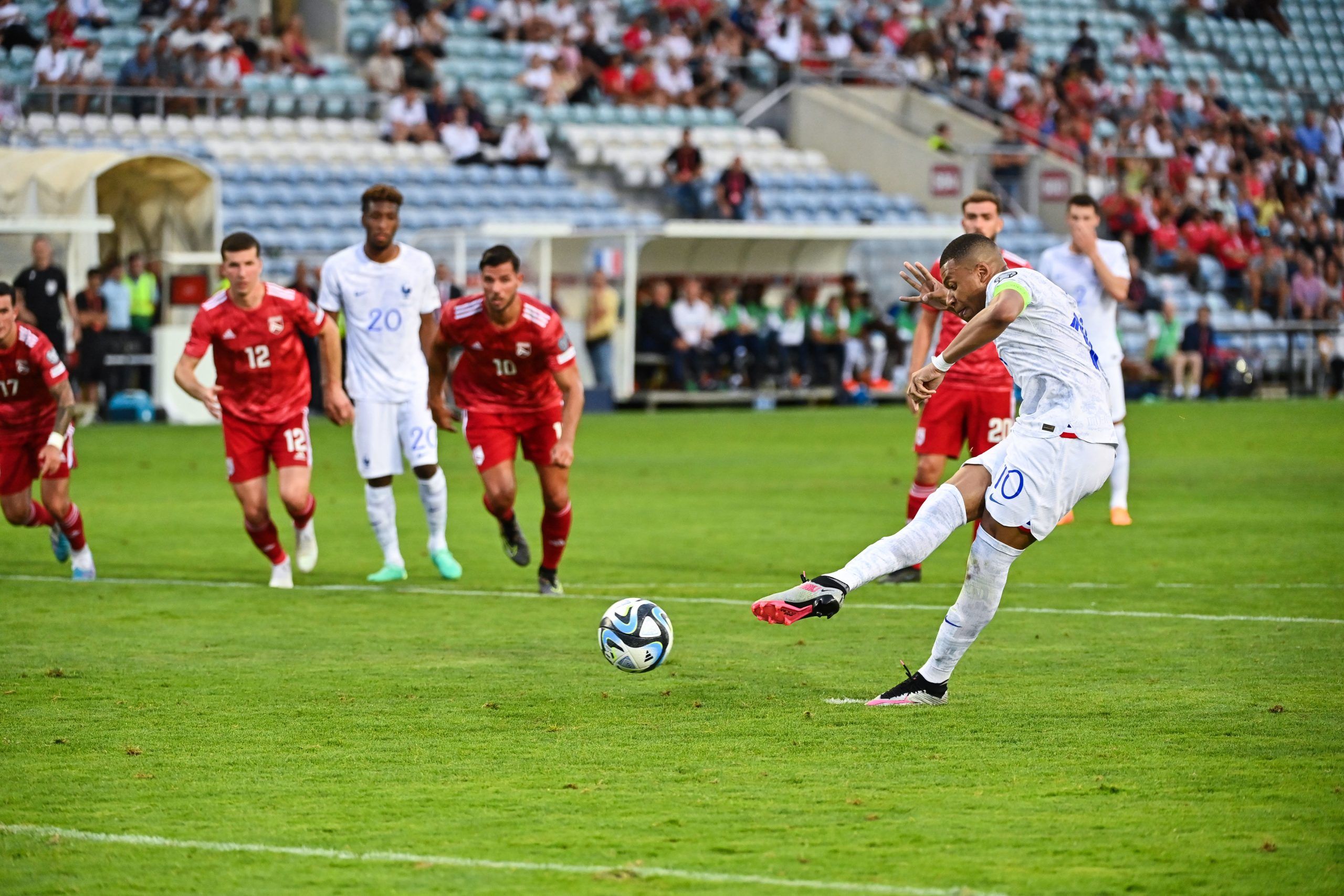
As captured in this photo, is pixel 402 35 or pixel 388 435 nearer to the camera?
pixel 388 435

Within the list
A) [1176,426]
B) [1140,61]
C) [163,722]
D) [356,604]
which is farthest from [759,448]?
[1140,61]

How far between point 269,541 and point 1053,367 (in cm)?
546

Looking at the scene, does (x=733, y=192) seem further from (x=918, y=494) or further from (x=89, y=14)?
(x=918, y=494)

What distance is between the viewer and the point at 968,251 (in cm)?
681

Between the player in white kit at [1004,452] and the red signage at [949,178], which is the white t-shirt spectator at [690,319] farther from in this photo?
the player in white kit at [1004,452]

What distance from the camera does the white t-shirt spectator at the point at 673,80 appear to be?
33.0 metres

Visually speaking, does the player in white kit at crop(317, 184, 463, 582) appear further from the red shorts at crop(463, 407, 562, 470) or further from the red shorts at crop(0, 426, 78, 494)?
the red shorts at crop(0, 426, 78, 494)

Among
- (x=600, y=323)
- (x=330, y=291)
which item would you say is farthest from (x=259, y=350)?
(x=600, y=323)

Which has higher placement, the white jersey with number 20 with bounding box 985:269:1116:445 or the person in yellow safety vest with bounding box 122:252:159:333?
the white jersey with number 20 with bounding box 985:269:1116:445

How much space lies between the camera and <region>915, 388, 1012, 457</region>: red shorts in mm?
10273

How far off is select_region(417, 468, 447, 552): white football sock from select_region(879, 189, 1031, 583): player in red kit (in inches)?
111

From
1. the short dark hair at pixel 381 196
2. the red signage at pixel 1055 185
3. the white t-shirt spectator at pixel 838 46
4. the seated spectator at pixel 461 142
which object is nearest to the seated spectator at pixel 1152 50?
Result: the red signage at pixel 1055 185

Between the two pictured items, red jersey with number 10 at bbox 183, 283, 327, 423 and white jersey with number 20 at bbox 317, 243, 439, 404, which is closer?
red jersey with number 10 at bbox 183, 283, 327, 423

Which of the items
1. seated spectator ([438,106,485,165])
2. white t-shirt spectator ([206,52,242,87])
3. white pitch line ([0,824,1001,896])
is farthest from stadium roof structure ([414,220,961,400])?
white pitch line ([0,824,1001,896])
